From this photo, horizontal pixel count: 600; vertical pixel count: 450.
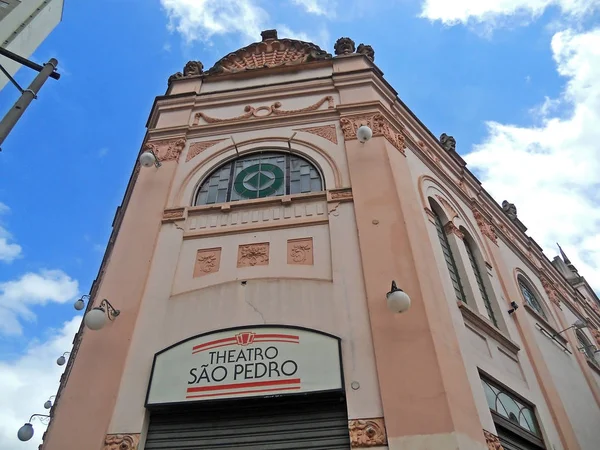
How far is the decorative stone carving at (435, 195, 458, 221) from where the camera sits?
10642 mm

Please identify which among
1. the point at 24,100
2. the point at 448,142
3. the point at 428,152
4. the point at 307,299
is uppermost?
the point at 448,142

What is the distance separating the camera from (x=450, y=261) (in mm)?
9617

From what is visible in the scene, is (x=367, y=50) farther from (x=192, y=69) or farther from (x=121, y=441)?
(x=121, y=441)

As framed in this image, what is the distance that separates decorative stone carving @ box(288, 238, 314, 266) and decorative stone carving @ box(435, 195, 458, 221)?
407cm

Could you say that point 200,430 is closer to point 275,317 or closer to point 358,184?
point 275,317

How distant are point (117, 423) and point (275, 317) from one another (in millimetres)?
2504

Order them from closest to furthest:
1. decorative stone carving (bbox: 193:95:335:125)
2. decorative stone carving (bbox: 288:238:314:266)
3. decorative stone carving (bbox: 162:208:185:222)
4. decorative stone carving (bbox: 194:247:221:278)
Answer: decorative stone carving (bbox: 288:238:314:266) < decorative stone carving (bbox: 194:247:221:278) < decorative stone carving (bbox: 162:208:185:222) < decorative stone carving (bbox: 193:95:335:125)

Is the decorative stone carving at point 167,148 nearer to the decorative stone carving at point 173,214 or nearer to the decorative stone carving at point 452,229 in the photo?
the decorative stone carving at point 173,214

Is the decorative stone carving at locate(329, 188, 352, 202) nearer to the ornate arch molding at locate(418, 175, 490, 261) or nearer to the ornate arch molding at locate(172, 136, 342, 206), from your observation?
the ornate arch molding at locate(172, 136, 342, 206)

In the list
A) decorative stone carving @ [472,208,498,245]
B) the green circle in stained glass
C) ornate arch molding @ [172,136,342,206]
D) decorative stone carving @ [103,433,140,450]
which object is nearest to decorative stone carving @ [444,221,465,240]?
decorative stone carving @ [472,208,498,245]

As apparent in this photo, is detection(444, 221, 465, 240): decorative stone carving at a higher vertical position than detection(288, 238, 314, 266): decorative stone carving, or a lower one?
higher

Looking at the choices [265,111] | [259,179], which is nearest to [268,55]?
[265,111]

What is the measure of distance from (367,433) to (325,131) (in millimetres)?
6277

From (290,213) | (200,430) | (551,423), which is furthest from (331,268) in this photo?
(551,423)
